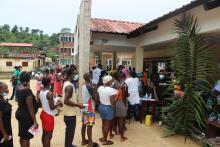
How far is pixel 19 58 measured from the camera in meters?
45.9

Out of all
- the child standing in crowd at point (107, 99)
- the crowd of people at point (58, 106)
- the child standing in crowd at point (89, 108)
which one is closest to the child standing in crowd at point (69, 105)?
the crowd of people at point (58, 106)

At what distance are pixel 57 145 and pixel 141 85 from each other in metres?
3.93

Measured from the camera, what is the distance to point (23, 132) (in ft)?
14.2

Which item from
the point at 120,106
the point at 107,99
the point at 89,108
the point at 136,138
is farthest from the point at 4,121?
the point at 136,138

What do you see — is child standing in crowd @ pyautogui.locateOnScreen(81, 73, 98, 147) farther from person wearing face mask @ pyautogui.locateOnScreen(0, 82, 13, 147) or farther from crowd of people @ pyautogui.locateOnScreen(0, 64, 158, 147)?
person wearing face mask @ pyautogui.locateOnScreen(0, 82, 13, 147)

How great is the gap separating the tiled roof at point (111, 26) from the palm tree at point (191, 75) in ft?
14.0

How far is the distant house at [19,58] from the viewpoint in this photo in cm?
4488

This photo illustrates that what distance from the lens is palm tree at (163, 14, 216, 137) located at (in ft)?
20.0

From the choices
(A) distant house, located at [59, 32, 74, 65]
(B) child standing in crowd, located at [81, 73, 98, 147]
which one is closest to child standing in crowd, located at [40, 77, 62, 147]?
(B) child standing in crowd, located at [81, 73, 98, 147]

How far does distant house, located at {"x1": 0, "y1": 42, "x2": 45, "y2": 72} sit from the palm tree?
132 feet

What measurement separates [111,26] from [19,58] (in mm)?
38400

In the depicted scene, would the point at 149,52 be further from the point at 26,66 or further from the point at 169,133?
the point at 26,66

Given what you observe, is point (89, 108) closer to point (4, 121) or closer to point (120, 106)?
point (120, 106)

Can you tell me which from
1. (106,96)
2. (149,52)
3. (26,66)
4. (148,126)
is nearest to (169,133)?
(148,126)
